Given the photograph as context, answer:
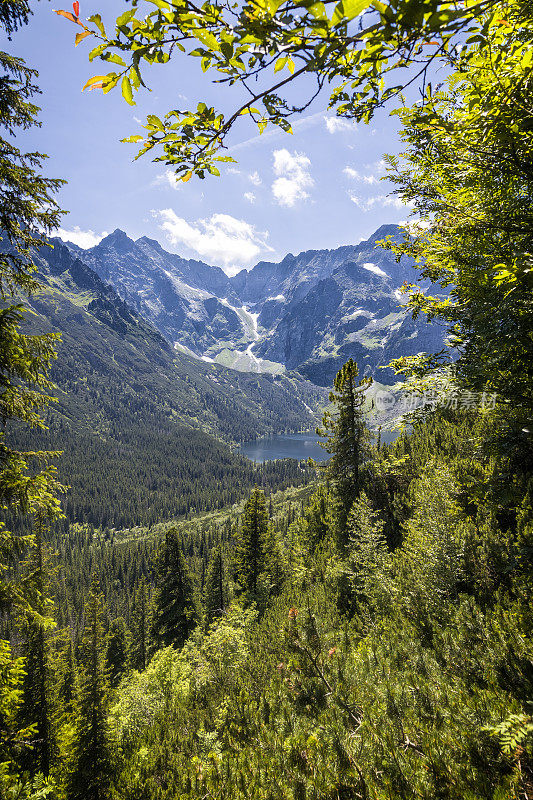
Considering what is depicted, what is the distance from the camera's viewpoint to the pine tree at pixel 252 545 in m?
25.5

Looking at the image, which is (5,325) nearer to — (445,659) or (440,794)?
(440,794)

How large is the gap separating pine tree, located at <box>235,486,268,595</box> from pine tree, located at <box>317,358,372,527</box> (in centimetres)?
926

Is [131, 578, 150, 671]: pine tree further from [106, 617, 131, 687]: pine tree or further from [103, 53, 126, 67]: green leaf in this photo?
[103, 53, 126, 67]: green leaf

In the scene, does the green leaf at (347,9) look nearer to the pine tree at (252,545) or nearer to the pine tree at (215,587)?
the pine tree at (252,545)

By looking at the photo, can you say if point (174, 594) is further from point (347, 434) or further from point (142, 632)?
point (347, 434)

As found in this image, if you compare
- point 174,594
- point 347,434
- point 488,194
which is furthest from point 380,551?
point 174,594

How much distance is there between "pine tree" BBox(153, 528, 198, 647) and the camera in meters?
28.5

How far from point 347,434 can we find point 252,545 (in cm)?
1409

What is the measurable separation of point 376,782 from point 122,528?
19178 cm

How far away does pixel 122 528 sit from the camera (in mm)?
169875

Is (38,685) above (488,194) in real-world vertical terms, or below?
below

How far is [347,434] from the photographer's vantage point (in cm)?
1741

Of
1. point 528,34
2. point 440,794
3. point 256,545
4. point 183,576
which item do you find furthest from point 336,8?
point 183,576

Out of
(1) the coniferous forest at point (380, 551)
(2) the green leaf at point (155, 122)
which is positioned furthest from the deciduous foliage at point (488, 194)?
(2) the green leaf at point (155, 122)
